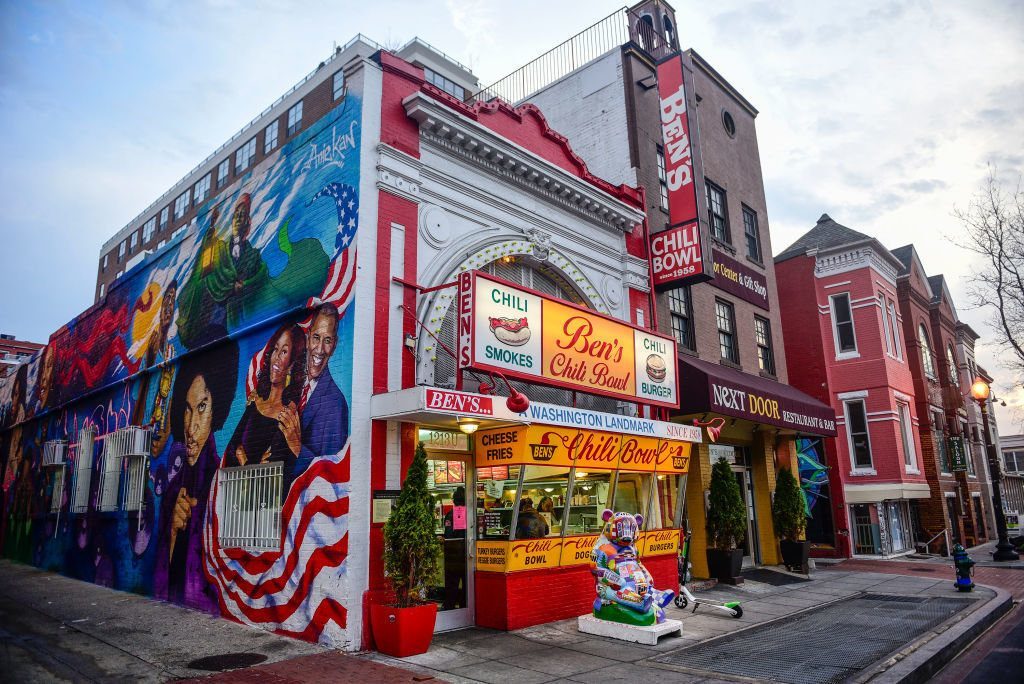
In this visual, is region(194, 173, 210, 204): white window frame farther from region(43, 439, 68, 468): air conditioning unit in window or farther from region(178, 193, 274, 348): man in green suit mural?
region(178, 193, 274, 348): man in green suit mural

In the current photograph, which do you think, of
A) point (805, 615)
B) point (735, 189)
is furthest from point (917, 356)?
point (805, 615)

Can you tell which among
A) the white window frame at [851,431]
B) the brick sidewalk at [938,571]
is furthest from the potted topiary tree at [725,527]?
the white window frame at [851,431]

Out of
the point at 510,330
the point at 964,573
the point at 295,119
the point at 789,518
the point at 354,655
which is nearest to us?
the point at 354,655

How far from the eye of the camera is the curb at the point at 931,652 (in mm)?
7887

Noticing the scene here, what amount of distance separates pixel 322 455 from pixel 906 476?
22653 millimetres

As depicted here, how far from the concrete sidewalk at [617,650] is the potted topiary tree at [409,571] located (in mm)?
239

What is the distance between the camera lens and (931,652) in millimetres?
8961

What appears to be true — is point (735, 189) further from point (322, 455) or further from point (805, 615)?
point (322, 455)

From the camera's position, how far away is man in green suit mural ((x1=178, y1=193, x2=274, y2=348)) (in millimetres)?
12406

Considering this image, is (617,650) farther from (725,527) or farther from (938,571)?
(938,571)

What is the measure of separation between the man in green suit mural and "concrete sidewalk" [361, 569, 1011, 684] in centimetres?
667

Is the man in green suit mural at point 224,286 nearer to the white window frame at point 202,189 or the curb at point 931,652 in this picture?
the curb at point 931,652
